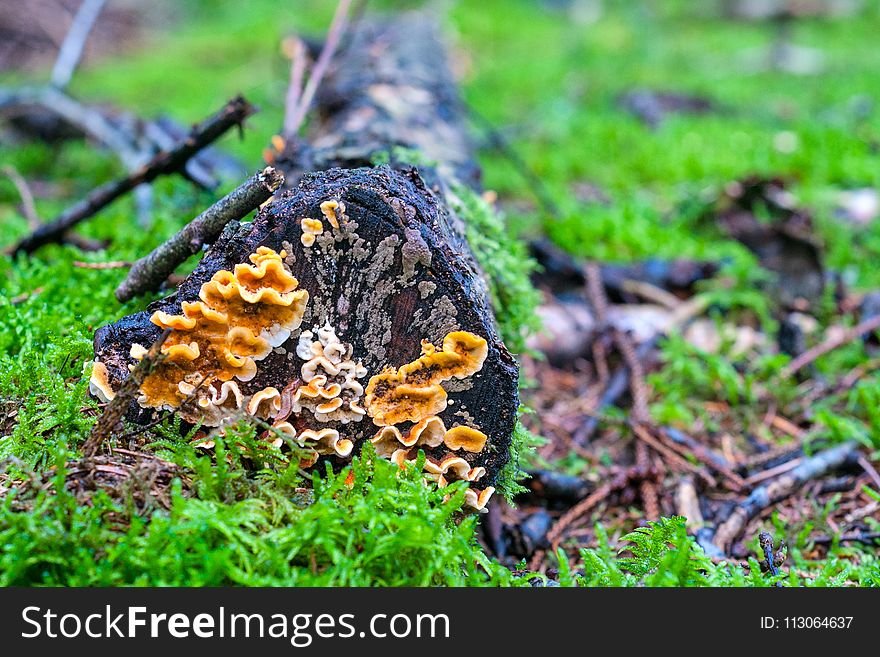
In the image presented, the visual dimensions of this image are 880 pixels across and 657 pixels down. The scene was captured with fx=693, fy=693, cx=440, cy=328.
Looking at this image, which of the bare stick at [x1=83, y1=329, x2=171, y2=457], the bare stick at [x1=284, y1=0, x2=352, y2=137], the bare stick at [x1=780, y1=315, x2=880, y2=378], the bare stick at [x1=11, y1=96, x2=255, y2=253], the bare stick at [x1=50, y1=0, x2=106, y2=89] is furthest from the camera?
the bare stick at [x1=50, y1=0, x2=106, y2=89]

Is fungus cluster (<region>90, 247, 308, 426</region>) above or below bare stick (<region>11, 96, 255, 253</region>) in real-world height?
below

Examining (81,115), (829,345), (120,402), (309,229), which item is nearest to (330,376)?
(309,229)

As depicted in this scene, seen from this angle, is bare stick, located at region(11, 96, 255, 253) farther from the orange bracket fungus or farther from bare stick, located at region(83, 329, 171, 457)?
bare stick, located at region(83, 329, 171, 457)

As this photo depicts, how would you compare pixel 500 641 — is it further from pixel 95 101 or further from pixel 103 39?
pixel 103 39

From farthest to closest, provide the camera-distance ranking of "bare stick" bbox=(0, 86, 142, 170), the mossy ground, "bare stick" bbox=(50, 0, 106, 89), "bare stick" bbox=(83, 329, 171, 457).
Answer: "bare stick" bbox=(50, 0, 106, 89)
"bare stick" bbox=(0, 86, 142, 170)
"bare stick" bbox=(83, 329, 171, 457)
the mossy ground

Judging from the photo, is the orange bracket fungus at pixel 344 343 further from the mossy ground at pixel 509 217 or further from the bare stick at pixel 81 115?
the bare stick at pixel 81 115

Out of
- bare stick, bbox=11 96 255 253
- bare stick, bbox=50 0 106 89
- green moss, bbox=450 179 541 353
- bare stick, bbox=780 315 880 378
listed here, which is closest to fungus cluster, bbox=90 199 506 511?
green moss, bbox=450 179 541 353

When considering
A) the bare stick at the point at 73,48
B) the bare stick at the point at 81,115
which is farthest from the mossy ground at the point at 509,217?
the bare stick at the point at 73,48
